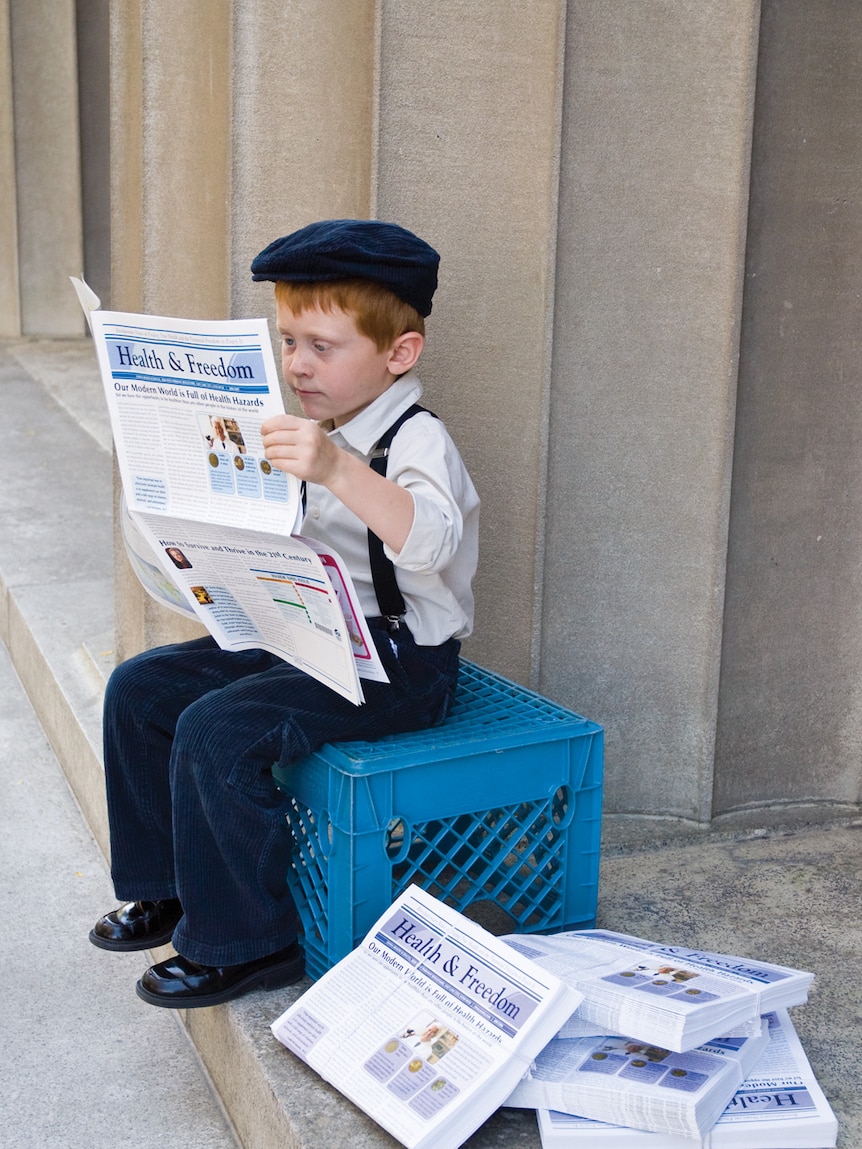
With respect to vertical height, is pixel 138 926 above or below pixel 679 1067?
below

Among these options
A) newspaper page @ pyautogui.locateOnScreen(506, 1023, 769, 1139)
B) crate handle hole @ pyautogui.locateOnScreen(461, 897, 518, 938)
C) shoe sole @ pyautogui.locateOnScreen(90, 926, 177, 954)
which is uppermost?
newspaper page @ pyautogui.locateOnScreen(506, 1023, 769, 1139)

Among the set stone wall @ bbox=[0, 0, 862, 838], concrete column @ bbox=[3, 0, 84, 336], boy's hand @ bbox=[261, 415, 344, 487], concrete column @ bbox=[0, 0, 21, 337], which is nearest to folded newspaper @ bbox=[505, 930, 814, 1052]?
boy's hand @ bbox=[261, 415, 344, 487]

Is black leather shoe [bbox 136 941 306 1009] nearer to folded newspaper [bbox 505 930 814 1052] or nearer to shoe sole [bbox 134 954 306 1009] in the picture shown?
shoe sole [bbox 134 954 306 1009]

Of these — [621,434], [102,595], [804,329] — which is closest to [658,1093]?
[621,434]

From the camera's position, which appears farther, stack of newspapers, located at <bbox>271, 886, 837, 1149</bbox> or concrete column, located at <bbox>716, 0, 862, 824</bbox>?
concrete column, located at <bbox>716, 0, 862, 824</bbox>

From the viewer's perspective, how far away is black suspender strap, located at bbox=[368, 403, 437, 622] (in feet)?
7.55

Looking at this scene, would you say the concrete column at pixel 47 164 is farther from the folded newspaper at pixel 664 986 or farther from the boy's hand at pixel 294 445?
the folded newspaper at pixel 664 986

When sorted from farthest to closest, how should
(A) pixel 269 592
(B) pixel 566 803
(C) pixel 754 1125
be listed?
1. (B) pixel 566 803
2. (A) pixel 269 592
3. (C) pixel 754 1125

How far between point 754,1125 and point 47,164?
9011 mm

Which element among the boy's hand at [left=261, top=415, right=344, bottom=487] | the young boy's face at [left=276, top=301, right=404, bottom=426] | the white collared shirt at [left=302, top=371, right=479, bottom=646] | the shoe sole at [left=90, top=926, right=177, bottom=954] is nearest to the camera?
the boy's hand at [left=261, top=415, right=344, bottom=487]

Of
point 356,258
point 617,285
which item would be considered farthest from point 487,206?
point 356,258

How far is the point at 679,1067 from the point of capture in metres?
1.86

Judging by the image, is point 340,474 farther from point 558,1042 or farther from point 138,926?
point 138,926

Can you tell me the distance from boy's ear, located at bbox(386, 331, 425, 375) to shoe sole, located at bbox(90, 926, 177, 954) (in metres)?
1.08
